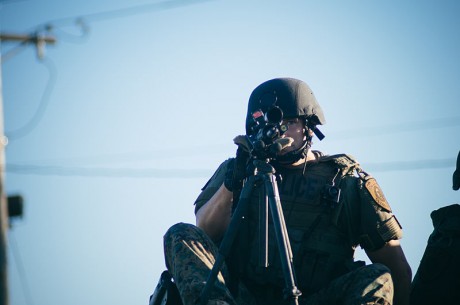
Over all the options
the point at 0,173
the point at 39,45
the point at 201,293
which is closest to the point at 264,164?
the point at 201,293

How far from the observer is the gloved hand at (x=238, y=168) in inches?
229

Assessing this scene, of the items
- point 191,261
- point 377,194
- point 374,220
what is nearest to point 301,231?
point 374,220

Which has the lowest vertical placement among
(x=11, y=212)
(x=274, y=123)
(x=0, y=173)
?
(x=11, y=212)

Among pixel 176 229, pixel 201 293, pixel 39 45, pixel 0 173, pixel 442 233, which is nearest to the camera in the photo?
pixel 201 293

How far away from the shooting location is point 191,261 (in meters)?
5.44

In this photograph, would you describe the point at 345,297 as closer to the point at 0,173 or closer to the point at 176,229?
the point at 176,229

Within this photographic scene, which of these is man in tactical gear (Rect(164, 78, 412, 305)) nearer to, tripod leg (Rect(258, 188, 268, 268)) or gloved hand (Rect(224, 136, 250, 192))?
gloved hand (Rect(224, 136, 250, 192))

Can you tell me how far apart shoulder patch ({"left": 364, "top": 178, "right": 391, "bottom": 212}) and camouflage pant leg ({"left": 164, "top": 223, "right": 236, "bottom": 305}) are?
62.0 inches

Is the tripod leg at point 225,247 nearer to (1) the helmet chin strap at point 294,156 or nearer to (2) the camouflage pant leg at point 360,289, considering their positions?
(2) the camouflage pant leg at point 360,289

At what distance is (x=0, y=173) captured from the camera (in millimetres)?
5324

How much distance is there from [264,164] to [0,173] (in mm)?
2195

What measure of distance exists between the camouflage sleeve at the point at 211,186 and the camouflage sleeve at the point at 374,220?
141cm

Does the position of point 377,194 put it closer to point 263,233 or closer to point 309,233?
point 309,233

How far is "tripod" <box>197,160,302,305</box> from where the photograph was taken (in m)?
4.68
